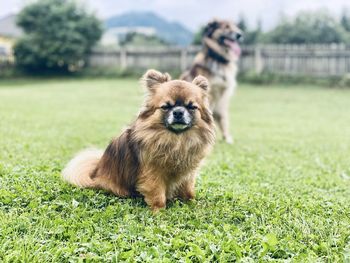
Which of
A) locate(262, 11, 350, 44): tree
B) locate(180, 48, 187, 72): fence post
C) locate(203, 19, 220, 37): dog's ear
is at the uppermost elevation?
locate(262, 11, 350, 44): tree

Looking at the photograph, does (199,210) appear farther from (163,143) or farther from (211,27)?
(211,27)

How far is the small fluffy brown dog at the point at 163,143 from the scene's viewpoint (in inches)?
133

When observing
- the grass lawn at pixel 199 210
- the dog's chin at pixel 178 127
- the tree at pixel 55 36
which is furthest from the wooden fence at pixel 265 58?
the dog's chin at pixel 178 127

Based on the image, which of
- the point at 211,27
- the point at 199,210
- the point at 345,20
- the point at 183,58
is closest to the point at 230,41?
the point at 211,27

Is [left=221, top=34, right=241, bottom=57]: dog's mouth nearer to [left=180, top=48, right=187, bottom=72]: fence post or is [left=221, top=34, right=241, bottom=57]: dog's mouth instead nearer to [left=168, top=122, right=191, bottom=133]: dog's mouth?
[left=168, top=122, right=191, bottom=133]: dog's mouth

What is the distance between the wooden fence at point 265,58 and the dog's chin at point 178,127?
599 inches

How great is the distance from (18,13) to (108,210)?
22318 mm

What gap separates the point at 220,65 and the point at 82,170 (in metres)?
4.11

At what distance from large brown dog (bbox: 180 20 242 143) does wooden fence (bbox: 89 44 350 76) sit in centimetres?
1092

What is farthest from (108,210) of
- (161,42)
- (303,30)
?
(161,42)

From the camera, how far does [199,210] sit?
3436mm

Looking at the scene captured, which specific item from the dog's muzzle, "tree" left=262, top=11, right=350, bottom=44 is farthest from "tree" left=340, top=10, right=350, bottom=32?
the dog's muzzle

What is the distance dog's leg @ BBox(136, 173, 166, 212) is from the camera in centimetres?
341

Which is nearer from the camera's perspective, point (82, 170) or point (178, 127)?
point (178, 127)
